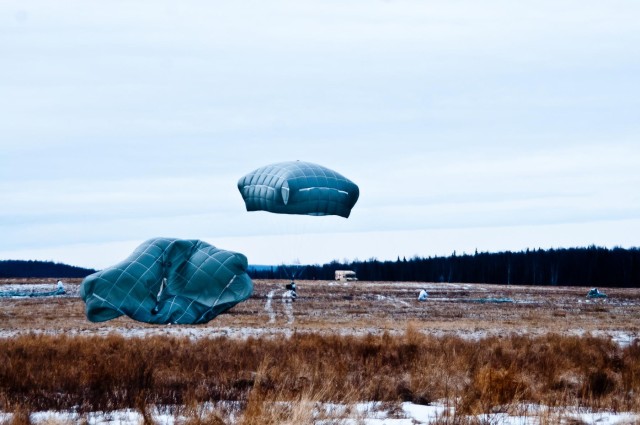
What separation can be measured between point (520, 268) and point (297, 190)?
10269 centimetres

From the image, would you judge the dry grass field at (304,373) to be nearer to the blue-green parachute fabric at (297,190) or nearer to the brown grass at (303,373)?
the brown grass at (303,373)

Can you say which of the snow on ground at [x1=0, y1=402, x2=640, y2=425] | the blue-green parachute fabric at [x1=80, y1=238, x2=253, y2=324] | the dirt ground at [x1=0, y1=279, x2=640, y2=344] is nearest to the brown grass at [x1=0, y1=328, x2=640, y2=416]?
the snow on ground at [x1=0, y1=402, x2=640, y2=425]

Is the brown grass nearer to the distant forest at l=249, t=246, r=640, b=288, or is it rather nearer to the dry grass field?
the dry grass field

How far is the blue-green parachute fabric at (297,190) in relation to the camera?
31.5 m

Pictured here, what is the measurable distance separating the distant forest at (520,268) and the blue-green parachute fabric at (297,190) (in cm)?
7420

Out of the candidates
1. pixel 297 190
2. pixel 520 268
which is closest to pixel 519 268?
pixel 520 268

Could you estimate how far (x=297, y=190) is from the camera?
103 feet

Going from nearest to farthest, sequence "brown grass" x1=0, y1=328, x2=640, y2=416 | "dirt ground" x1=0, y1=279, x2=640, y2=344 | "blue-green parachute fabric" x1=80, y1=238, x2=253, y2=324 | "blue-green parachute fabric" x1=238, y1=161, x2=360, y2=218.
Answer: "brown grass" x1=0, y1=328, x2=640, y2=416, "dirt ground" x1=0, y1=279, x2=640, y2=344, "blue-green parachute fabric" x1=80, y1=238, x2=253, y2=324, "blue-green parachute fabric" x1=238, y1=161, x2=360, y2=218

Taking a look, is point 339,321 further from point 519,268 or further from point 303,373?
point 519,268

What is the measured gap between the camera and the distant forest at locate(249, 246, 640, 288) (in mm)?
118500

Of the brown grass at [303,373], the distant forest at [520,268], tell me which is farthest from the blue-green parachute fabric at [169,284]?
the distant forest at [520,268]

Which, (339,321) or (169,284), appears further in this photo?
(339,321)

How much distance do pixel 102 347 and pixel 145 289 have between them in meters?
9.23

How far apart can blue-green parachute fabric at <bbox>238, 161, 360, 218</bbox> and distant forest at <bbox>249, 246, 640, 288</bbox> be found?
243 feet
